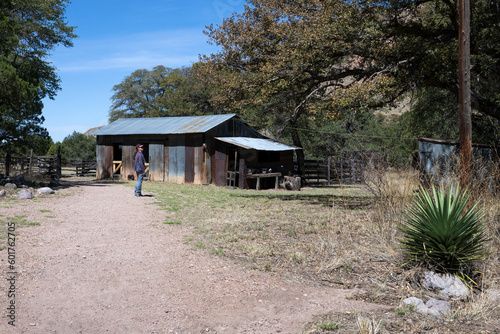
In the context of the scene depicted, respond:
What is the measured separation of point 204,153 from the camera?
24469mm

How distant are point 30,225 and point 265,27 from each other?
14.7 meters

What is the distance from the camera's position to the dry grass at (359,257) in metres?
4.59

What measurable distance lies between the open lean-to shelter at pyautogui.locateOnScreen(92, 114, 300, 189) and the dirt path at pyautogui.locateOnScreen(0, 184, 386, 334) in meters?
14.8

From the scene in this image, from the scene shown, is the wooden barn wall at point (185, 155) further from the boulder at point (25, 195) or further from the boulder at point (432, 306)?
the boulder at point (432, 306)

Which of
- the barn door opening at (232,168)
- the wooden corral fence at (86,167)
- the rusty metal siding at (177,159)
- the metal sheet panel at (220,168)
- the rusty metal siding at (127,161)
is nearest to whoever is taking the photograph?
the barn door opening at (232,168)

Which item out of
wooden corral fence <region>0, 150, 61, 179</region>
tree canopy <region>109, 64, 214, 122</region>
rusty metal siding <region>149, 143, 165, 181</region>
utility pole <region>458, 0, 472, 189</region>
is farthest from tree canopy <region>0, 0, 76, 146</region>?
utility pole <region>458, 0, 472, 189</region>

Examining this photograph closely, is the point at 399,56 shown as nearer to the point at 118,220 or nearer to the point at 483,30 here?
the point at 483,30

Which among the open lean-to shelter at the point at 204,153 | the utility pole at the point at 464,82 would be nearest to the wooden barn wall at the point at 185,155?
the open lean-to shelter at the point at 204,153

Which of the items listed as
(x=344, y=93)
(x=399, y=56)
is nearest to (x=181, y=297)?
(x=344, y=93)

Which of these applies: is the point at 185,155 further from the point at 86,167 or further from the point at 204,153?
the point at 86,167

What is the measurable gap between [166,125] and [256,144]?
22.4 ft

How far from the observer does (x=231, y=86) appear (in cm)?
1791

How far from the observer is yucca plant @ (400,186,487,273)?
19.9 ft

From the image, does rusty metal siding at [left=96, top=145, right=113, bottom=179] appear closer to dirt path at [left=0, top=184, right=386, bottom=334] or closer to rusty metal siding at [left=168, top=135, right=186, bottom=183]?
rusty metal siding at [left=168, top=135, right=186, bottom=183]
